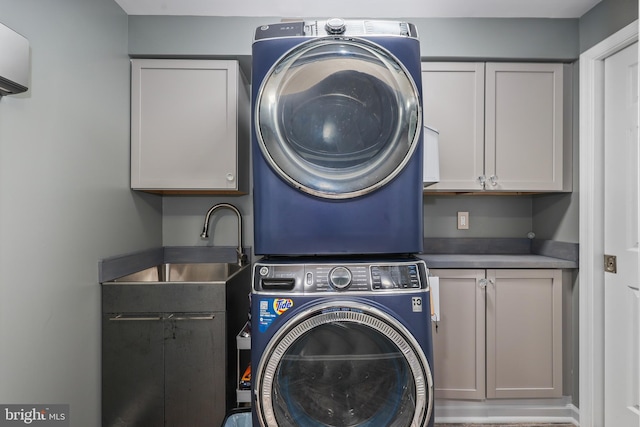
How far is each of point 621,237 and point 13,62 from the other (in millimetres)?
2802

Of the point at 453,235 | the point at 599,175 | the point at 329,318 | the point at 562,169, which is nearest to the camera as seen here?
the point at 329,318

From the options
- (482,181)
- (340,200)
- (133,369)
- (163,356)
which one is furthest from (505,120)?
(133,369)

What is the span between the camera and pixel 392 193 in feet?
4.81

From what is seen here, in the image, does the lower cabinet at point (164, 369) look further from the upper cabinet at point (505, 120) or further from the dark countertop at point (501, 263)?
the upper cabinet at point (505, 120)

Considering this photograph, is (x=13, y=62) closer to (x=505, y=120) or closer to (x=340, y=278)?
(x=340, y=278)

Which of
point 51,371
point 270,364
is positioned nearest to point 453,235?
point 270,364

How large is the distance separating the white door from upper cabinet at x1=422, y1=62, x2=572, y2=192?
0.24 m

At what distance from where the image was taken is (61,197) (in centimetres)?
155

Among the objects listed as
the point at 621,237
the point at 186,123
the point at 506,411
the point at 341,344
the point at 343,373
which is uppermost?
the point at 186,123

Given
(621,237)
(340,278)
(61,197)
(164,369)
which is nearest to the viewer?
(340,278)

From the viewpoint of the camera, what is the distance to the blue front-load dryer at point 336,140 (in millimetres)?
1451

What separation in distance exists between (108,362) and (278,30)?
177 centimetres

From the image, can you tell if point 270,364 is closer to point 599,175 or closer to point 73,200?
point 73,200

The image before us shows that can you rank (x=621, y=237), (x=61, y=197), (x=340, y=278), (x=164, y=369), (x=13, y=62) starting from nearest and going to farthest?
1. (x=13, y=62)
2. (x=340, y=278)
3. (x=61, y=197)
4. (x=164, y=369)
5. (x=621, y=237)
